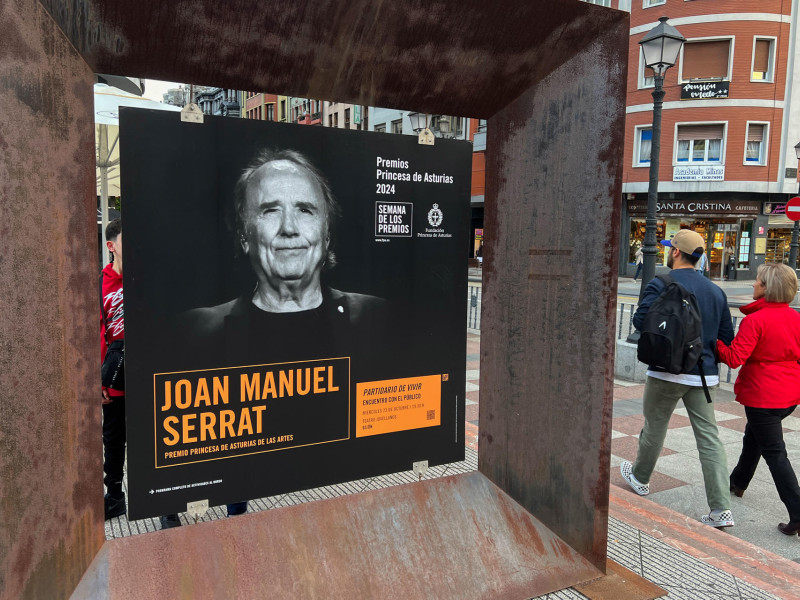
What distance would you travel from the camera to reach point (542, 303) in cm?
310

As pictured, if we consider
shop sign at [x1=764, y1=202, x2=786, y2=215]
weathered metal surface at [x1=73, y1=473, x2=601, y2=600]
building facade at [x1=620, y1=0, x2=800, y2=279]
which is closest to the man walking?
weathered metal surface at [x1=73, y1=473, x2=601, y2=600]

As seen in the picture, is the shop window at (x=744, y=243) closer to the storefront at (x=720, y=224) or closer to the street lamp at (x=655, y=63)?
the storefront at (x=720, y=224)

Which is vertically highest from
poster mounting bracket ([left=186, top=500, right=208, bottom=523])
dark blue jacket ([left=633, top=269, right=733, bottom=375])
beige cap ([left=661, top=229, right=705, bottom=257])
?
beige cap ([left=661, top=229, right=705, bottom=257])

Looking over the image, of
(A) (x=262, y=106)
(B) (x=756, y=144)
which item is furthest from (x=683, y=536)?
(A) (x=262, y=106)

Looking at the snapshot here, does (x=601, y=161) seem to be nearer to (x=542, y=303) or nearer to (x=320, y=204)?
(x=542, y=303)

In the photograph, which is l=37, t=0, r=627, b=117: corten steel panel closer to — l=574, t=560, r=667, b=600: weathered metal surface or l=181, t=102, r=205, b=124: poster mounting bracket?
l=181, t=102, r=205, b=124: poster mounting bracket

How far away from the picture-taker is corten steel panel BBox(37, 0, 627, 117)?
2188 millimetres

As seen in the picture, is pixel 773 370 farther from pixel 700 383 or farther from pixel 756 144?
pixel 756 144

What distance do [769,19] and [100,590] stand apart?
111 feet

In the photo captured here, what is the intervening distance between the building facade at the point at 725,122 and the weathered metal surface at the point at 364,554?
2987 cm

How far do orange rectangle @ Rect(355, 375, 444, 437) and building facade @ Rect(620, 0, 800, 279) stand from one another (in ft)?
97.8

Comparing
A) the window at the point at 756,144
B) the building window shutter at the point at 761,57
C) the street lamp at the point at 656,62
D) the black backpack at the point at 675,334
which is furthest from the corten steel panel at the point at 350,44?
the building window shutter at the point at 761,57

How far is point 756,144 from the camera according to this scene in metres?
29.2

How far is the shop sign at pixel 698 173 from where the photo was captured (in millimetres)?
29188
